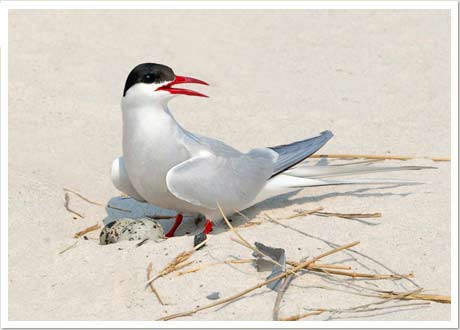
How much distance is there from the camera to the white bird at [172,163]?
4.43 m

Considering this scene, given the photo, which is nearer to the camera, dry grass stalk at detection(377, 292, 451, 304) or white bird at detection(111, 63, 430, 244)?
dry grass stalk at detection(377, 292, 451, 304)

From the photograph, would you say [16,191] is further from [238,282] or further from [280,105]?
[280,105]

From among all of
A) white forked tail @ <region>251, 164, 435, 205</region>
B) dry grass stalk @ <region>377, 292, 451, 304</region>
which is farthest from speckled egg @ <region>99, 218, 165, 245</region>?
dry grass stalk @ <region>377, 292, 451, 304</region>

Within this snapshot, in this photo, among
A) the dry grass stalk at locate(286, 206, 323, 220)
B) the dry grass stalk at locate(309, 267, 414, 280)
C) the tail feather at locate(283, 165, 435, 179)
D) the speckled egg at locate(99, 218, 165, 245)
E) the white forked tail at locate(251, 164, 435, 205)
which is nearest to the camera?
the dry grass stalk at locate(309, 267, 414, 280)

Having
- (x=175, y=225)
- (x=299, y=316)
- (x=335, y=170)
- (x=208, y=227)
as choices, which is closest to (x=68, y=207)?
(x=175, y=225)

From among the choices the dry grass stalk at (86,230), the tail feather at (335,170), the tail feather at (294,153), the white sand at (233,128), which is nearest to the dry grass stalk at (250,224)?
the white sand at (233,128)

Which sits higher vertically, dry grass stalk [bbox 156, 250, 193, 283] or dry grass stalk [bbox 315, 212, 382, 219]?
dry grass stalk [bbox 315, 212, 382, 219]

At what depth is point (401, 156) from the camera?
221 inches

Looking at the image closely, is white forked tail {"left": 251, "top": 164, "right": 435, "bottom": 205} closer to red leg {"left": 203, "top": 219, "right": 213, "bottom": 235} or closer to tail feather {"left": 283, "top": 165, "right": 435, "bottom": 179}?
tail feather {"left": 283, "top": 165, "right": 435, "bottom": 179}

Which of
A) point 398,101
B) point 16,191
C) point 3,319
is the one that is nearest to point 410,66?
point 398,101

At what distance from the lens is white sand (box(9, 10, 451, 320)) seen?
392cm

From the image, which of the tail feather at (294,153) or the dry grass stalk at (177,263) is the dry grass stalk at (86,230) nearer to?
the dry grass stalk at (177,263)

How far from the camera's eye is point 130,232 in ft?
14.4

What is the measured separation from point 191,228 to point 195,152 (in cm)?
58
